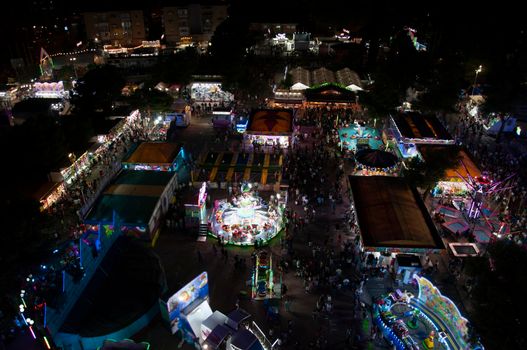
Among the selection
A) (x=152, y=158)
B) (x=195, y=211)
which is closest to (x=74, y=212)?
(x=152, y=158)

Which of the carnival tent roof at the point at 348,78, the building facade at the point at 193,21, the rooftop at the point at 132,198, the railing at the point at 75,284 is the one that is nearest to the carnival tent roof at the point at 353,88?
the carnival tent roof at the point at 348,78

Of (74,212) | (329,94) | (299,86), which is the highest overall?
(299,86)

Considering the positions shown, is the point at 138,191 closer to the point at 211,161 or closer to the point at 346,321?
the point at 211,161

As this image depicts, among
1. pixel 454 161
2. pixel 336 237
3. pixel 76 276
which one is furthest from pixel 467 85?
pixel 76 276

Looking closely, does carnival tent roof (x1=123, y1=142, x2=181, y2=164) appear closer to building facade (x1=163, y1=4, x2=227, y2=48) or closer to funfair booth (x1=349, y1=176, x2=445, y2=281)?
funfair booth (x1=349, y1=176, x2=445, y2=281)

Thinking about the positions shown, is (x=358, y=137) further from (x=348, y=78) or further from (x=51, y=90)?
(x=51, y=90)
